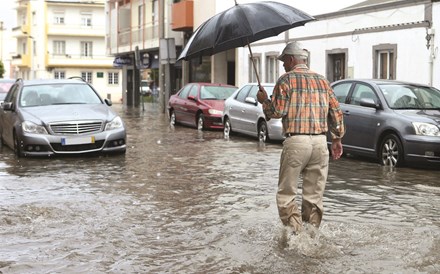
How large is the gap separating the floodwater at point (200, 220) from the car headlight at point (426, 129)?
0.65 metres

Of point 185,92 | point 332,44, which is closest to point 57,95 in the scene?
point 185,92

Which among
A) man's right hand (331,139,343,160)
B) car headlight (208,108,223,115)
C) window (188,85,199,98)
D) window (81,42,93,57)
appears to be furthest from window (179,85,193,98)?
window (81,42,93,57)

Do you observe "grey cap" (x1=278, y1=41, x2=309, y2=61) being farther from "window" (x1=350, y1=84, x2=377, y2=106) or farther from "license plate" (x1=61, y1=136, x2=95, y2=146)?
"license plate" (x1=61, y1=136, x2=95, y2=146)

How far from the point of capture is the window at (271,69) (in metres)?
28.7

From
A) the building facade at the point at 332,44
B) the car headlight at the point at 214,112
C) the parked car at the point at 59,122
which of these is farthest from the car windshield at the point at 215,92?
the parked car at the point at 59,122

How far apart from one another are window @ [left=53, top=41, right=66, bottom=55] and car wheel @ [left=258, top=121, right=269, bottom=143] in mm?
59763

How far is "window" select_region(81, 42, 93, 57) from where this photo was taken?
246ft

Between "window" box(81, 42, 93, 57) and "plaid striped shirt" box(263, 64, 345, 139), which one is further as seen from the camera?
"window" box(81, 42, 93, 57)

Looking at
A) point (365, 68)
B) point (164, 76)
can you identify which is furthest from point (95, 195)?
point (164, 76)

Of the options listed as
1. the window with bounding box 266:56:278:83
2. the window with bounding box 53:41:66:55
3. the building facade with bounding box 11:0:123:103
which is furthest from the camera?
the window with bounding box 53:41:66:55

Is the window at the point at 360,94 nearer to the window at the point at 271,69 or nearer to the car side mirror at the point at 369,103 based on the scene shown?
the car side mirror at the point at 369,103

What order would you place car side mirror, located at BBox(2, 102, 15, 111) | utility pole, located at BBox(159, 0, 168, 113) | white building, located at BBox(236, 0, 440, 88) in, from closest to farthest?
car side mirror, located at BBox(2, 102, 15, 111) → white building, located at BBox(236, 0, 440, 88) → utility pole, located at BBox(159, 0, 168, 113)

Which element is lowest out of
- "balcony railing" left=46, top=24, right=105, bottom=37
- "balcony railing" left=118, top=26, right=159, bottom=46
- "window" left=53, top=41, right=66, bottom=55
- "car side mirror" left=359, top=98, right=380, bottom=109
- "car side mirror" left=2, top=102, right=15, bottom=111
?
"car side mirror" left=2, top=102, right=15, bottom=111

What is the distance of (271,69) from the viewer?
29.0m
